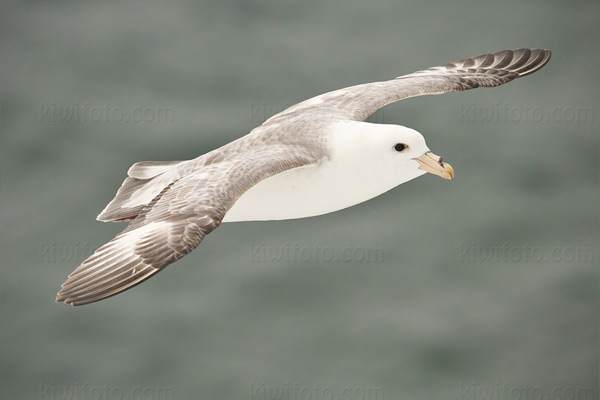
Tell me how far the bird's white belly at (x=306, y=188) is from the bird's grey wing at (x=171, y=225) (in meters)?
0.27

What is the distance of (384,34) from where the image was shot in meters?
23.9

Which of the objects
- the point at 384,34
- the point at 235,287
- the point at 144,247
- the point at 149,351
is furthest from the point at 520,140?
the point at 144,247

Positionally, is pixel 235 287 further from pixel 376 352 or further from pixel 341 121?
pixel 341 121

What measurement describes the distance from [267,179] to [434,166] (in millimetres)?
1902

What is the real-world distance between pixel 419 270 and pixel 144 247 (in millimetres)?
10538
